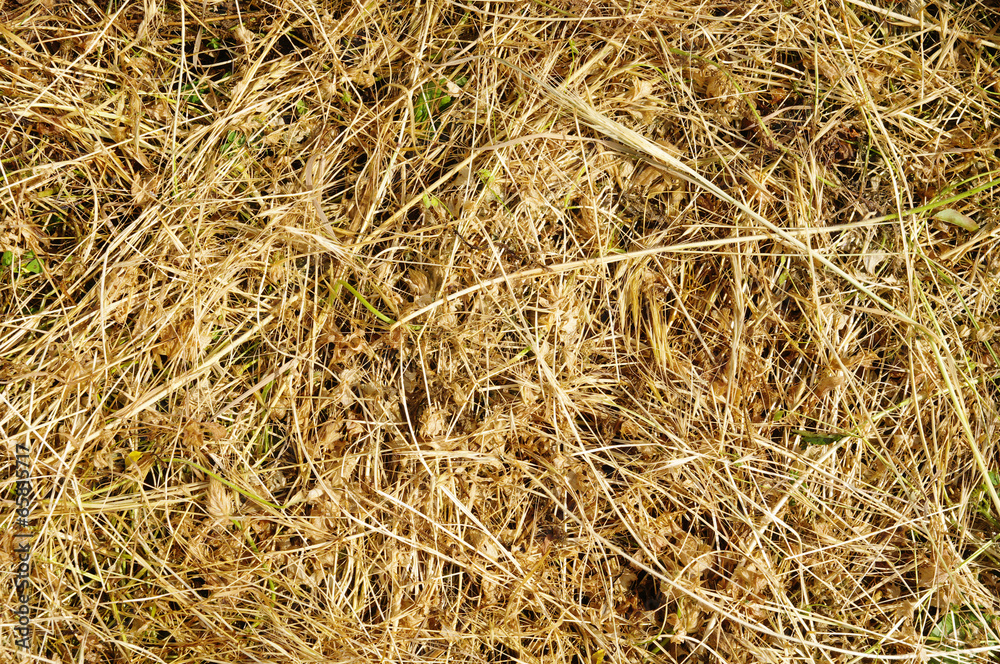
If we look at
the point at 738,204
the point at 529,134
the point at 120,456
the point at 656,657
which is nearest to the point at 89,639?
the point at 120,456

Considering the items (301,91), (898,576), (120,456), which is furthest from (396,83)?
(898,576)

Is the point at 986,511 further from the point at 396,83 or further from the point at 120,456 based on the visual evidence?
the point at 120,456

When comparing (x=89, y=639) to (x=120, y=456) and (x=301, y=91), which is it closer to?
(x=120, y=456)

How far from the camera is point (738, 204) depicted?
74.5 inches

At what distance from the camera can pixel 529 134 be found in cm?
196

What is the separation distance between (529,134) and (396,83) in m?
0.43

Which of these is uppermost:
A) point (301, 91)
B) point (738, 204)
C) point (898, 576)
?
point (301, 91)

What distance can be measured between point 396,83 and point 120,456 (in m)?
1.38

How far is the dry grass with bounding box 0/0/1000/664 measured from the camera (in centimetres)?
189

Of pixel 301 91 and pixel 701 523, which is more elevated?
pixel 301 91

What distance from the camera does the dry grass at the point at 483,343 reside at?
189cm

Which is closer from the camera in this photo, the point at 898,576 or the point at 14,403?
the point at 14,403

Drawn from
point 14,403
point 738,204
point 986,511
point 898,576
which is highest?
point 738,204

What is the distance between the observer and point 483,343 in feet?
6.37
